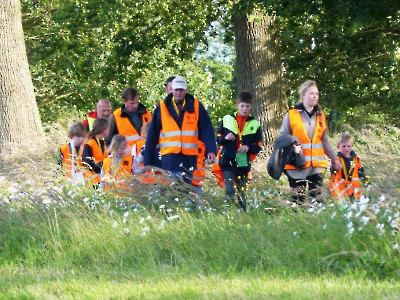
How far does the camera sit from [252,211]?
35.6 feet

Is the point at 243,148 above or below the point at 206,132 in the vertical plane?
below

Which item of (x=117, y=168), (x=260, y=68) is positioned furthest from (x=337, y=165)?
(x=260, y=68)

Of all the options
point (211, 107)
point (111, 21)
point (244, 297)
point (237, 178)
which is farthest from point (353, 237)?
point (211, 107)

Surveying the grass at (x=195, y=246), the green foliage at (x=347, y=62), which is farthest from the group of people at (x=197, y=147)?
the green foliage at (x=347, y=62)

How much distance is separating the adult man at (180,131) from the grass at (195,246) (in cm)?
71

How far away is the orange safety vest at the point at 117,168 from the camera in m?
12.8

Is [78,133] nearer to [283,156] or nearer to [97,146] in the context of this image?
[97,146]

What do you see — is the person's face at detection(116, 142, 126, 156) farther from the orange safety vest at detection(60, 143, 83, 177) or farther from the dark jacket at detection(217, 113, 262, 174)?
the dark jacket at detection(217, 113, 262, 174)

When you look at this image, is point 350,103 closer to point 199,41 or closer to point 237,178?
point 199,41

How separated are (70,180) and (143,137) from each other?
4.86ft

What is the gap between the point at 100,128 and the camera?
46.8ft

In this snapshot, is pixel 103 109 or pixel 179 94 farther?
pixel 103 109

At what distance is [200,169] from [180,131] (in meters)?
0.61

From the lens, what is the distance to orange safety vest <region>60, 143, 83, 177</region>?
13.9 metres
